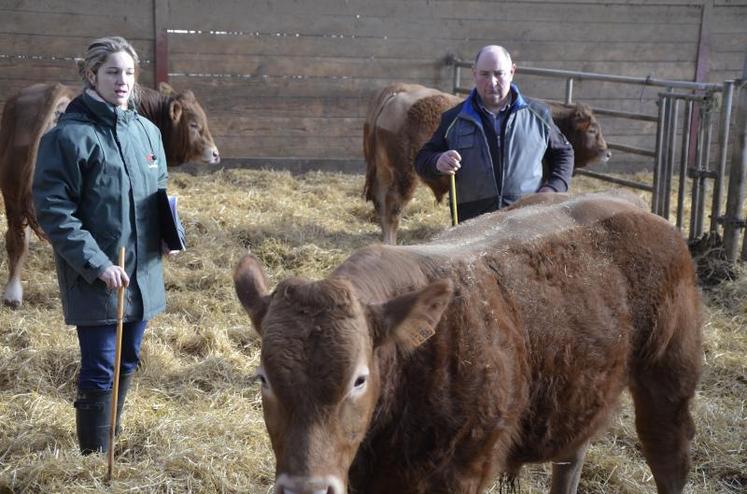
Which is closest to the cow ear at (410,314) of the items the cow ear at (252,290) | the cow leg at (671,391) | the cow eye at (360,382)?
the cow eye at (360,382)

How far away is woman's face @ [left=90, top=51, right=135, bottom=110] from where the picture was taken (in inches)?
143

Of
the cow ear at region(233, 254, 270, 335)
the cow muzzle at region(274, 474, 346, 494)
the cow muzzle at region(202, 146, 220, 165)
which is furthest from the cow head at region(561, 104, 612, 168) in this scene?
the cow muzzle at region(274, 474, 346, 494)

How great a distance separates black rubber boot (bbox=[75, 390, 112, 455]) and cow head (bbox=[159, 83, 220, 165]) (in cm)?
475

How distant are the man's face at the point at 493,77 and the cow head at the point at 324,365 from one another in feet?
7.42

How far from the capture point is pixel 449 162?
4.57 metres

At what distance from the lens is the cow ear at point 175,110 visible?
8227 millimetres

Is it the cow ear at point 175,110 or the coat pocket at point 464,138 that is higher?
the coat pocket at point 464,138

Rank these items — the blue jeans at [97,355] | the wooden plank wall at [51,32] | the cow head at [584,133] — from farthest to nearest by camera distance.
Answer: the wooden plank wall at [51,32] → the cow head at [584,133] → the blue jeans at [97,355]

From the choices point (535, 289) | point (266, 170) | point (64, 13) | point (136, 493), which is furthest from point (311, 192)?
point (535, 289)

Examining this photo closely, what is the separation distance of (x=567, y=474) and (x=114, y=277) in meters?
2.07

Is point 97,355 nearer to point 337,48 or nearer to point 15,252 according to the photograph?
point 15,252

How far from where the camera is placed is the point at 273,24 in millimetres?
11320

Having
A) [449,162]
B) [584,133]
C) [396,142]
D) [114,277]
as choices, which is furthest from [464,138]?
[584,133]

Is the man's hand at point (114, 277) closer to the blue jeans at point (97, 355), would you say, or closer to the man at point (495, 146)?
the blue jeans at point (97, 355)
